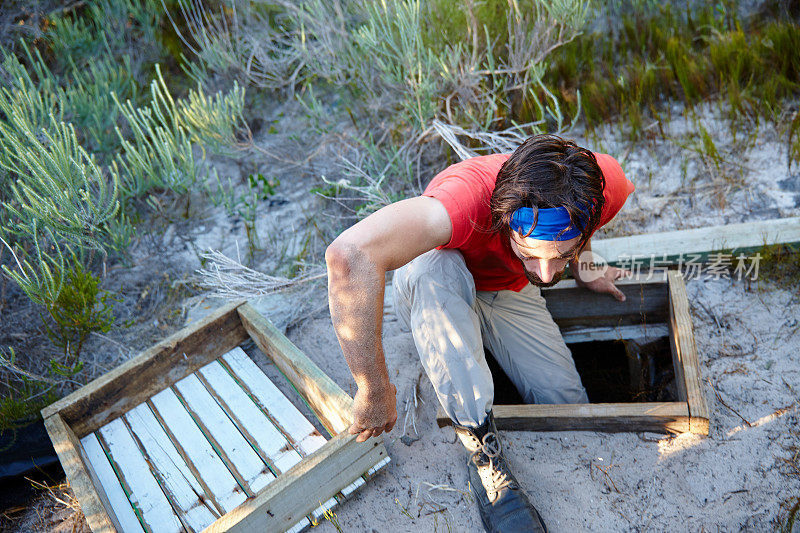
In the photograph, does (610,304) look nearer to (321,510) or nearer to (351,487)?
(351,487)

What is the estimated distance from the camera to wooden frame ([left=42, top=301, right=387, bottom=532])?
1651 mm

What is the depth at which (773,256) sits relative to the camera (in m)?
2.37

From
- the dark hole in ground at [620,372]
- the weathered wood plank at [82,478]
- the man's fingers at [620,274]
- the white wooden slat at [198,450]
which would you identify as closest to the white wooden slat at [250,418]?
the white wooden slat at [198,450]

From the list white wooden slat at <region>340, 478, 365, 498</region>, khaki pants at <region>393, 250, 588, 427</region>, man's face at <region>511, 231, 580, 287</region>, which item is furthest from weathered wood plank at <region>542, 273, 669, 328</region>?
white wooden slat at <region>340, 478, 365, 498</region>

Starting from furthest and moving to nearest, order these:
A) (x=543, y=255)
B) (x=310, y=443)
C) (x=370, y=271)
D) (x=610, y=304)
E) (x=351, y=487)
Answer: (x=610, y=304), (x=310, y=443), (x=351, y=487), (x=543, y=255), (x=370, y=271)

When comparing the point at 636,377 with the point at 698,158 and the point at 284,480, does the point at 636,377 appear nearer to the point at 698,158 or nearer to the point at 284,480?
the point at 698,158

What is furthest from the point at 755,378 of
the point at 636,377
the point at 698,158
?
the point at 698,158

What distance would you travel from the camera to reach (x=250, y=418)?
2.09 metres

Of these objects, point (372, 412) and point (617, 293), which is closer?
point (372, 412)

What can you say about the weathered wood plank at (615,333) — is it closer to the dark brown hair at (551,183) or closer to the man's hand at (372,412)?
the dark brown hair at (551,183)

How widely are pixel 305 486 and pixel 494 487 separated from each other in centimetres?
60

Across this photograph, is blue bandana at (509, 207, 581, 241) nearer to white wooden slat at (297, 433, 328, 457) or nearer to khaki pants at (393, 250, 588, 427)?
khaki pants at (393, 250, 588, 427)

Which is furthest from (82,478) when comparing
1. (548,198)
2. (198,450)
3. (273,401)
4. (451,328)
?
(548,198)

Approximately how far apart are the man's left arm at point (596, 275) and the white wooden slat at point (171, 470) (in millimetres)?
1629
